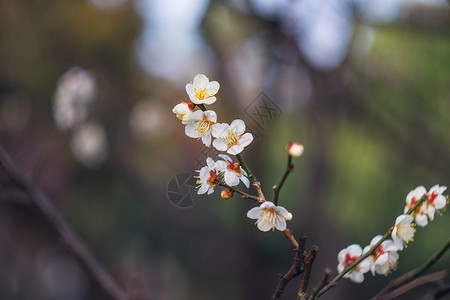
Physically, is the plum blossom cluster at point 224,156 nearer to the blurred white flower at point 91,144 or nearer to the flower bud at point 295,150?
the flower bud at point 295,150

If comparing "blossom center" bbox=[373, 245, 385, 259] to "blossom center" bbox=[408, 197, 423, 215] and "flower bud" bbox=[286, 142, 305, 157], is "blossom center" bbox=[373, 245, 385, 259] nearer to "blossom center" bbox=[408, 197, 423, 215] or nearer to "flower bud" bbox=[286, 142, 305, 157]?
"blossom center" bbox=[408, 197, 423, 215]

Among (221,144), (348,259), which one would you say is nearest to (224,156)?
(221,144)

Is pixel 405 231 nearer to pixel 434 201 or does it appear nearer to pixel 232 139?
pixel 434 201

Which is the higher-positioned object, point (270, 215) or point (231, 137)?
point (231, 137)

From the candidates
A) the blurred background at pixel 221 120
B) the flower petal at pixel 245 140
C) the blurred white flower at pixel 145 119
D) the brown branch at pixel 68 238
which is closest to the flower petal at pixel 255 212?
the flower petal at pixel 245 140

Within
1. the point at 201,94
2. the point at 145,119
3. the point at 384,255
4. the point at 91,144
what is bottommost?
the point at 384,255

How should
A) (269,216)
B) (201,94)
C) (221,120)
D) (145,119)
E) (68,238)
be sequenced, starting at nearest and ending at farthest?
(269,216)
(201,94)
(68,238)
(221,120)
(145,119)

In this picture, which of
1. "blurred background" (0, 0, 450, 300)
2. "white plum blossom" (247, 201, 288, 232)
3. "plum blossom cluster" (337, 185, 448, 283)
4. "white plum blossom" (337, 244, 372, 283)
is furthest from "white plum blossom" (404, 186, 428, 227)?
"blurred background" (0, 0, 450, 300)
